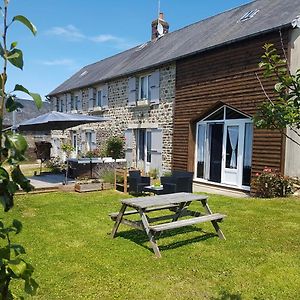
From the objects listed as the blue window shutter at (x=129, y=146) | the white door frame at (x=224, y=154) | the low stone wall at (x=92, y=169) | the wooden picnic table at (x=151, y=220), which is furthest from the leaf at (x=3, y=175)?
the blue window shutter at (x=129, y=146)

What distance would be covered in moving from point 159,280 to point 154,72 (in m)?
12.2

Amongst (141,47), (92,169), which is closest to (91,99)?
(141,47)

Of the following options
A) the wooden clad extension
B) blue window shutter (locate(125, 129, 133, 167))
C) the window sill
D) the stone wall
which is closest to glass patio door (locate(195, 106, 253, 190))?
the wooden clad extension

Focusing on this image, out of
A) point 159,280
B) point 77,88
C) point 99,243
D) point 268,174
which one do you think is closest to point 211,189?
point 268,174

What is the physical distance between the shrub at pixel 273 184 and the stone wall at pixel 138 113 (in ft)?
16.5

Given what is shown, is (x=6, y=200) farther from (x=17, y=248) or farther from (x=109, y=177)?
(x=109, y=177)

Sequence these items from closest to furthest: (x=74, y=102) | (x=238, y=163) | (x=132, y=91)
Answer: (x=238, y=163) < (x=132, y=91) < (x=74, y=102)

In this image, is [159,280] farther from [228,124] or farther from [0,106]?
[228,124]

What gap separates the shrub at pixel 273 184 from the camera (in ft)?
32.1

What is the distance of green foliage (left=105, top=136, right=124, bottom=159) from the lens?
57.5ft

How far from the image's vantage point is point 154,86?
15141 millimetres

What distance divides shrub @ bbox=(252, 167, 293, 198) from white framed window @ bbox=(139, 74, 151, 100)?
24.7 feet

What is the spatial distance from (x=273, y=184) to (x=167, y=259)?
610 cm

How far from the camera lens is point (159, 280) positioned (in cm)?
416
